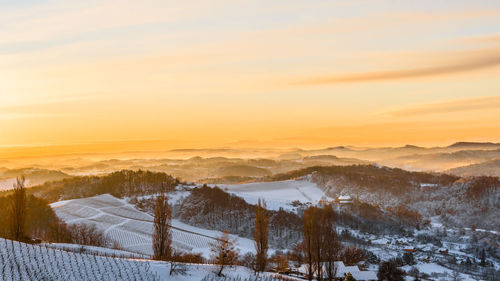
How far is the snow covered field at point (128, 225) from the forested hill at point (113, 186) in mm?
11584

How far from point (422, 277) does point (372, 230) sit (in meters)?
41.6

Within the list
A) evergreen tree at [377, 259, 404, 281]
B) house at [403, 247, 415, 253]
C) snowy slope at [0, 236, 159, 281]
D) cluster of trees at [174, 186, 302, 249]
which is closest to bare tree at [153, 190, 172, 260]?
snowy slope at [0, 236, 159, 281]

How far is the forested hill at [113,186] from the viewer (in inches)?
5778

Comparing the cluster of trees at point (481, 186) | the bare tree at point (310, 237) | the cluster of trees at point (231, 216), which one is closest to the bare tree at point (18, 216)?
the bare tree at point (310, 237)

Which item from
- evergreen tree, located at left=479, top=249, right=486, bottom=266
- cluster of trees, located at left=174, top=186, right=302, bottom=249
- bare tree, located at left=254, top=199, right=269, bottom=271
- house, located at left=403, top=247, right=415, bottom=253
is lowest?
evergreen tree, located at left=479, top=249, right=486, bottom=266

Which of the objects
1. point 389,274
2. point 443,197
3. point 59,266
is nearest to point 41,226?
point 59,266

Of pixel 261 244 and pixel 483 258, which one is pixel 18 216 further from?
pixel 483 258

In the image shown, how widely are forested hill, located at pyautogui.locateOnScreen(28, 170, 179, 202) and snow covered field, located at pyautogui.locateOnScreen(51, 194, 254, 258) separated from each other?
11584 mm

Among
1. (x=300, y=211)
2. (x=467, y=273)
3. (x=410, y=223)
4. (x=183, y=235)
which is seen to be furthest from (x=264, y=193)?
(x=467, y=273)

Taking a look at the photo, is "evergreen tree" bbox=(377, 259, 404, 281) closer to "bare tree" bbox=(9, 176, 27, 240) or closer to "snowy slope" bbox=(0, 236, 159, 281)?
"snowy slope" bbox=(0, 236, 159, 281)

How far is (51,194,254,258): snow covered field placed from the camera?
94.0 m

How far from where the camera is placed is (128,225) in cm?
10938

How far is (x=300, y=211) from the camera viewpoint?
136 m

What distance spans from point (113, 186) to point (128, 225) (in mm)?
46579
